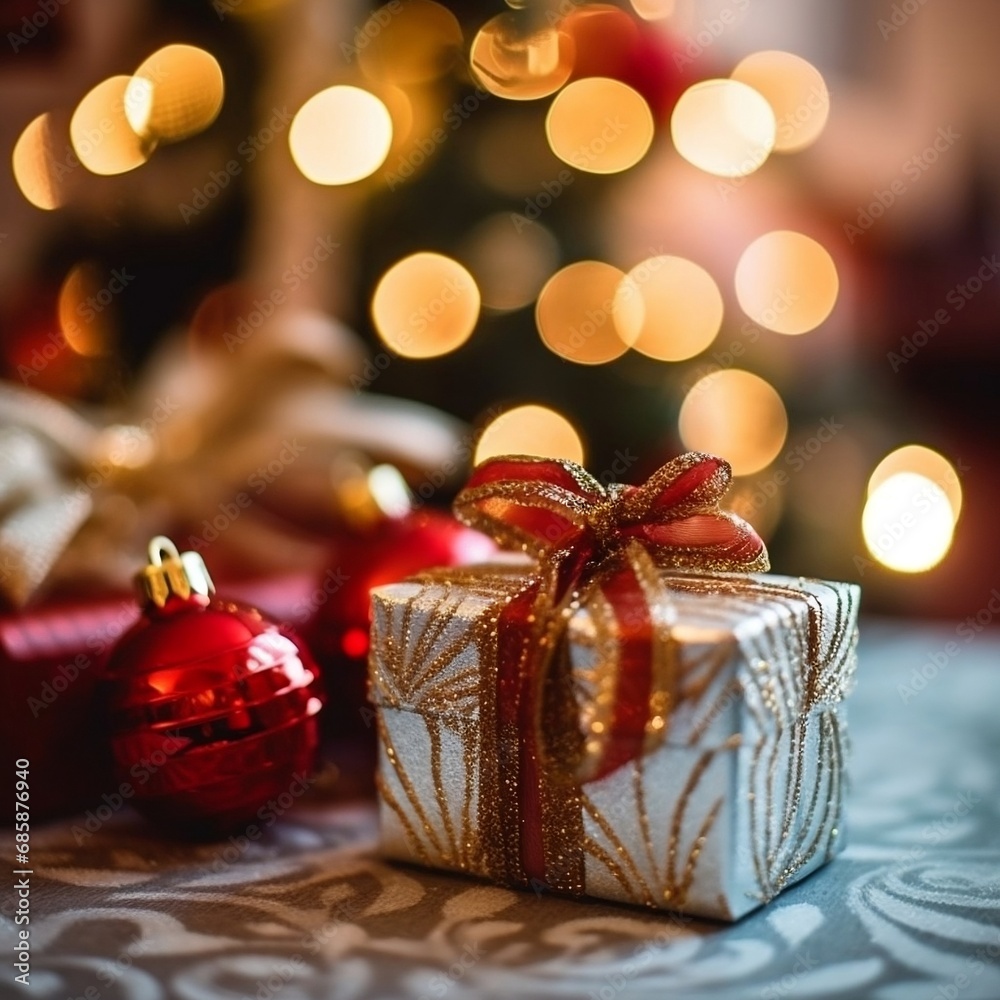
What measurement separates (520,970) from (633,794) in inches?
5.1

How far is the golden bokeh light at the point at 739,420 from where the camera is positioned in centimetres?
188

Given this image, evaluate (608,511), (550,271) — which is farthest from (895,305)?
(608,511)

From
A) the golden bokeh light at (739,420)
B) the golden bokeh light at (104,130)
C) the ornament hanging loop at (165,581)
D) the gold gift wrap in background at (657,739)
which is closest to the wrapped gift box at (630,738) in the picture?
the gold gift wrap in background at (657,739)

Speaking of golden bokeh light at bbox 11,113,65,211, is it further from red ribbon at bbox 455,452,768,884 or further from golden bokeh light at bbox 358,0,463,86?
red ribbon at bbox 455,452,768,884

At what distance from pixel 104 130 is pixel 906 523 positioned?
1417 millimetres

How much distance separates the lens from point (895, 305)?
8.00 ft

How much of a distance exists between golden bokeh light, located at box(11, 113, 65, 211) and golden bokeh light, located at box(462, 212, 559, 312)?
25.0 inches

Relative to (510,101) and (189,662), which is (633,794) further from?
(510,101)

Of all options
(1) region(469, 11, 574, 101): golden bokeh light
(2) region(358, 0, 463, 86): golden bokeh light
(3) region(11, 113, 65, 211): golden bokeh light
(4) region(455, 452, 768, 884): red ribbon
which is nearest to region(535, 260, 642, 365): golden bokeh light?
(1) region(469, 11, 574, 101): golden bokeh light

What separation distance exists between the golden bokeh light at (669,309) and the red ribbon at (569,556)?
0.94 metres

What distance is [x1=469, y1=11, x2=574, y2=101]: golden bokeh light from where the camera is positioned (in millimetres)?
1761

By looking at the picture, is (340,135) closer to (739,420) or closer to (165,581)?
(739,420)

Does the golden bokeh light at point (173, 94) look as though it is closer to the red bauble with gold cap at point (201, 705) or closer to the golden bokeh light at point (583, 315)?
the golden bokeh light at point (583, 315)

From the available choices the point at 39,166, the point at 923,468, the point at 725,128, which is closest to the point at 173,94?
the point at 39,166
